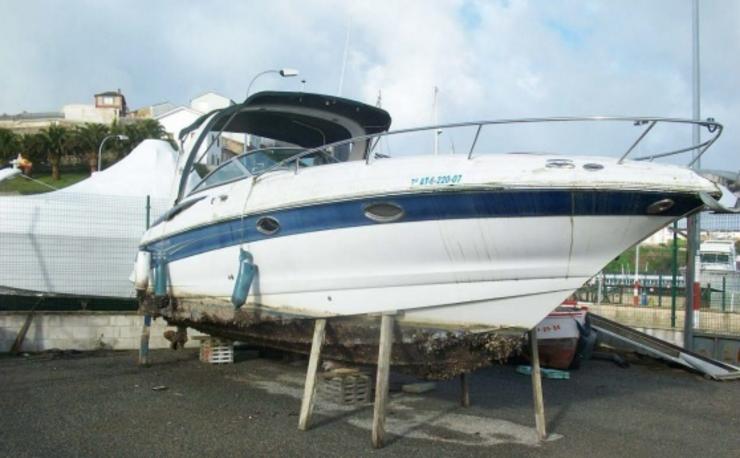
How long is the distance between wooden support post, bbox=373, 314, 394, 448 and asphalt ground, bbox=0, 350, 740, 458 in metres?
0.16

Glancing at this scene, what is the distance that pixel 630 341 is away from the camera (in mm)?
10219

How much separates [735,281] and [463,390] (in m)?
8.32

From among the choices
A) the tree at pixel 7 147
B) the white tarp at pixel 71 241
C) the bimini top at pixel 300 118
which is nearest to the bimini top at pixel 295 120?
the bimini top at pixel 300 118

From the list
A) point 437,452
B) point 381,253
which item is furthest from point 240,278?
point 437,452

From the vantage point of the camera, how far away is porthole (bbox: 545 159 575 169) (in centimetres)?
471

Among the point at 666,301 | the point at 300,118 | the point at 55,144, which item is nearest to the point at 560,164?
the point at 300,118

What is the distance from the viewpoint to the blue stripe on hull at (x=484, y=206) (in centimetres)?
461

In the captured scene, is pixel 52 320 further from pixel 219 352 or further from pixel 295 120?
pixel 295 120

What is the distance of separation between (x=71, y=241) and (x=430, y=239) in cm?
778

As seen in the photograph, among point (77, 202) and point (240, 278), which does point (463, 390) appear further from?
point (77, 202)

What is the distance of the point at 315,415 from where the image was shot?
6105 mm

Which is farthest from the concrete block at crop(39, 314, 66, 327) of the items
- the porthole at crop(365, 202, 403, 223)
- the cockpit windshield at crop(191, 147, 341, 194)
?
the porthole at crop(365, 202, 403, 223)

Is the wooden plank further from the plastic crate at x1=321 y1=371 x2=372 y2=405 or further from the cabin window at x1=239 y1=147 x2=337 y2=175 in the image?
the plastic crate at x1=321 y1=371 x2=372 y2=405

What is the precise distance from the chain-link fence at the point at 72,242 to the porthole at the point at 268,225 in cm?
524
